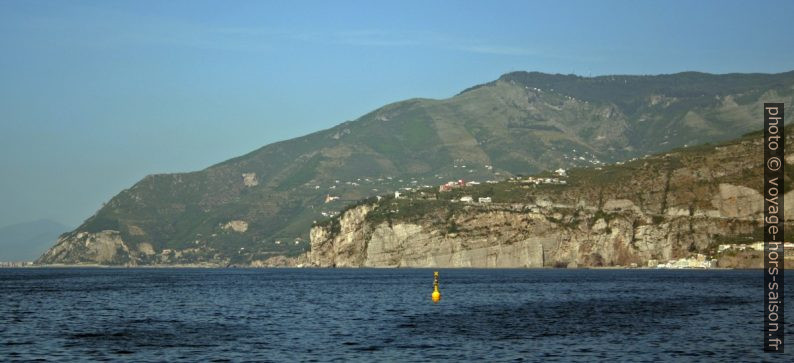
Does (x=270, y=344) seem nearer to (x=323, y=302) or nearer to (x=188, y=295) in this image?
(x=323, y=302)

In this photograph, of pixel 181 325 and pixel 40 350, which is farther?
pixel 181 325

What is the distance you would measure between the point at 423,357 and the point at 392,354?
2.64 m

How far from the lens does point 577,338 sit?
84.6 meters

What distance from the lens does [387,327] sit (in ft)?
313

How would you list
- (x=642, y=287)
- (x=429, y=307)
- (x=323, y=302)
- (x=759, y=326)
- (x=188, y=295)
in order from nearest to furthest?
(x=759, y=326) < (x=429, y=307) < (x=323, y=302) < (x=188, y=295) < (x=642, y=287)

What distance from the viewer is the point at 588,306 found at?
124 meters

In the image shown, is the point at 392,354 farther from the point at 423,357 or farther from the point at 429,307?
the point at 429,307

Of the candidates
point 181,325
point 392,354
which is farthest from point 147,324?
point 392,354

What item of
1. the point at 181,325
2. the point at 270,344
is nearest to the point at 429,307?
the point at 181,325

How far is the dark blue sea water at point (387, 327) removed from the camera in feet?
245

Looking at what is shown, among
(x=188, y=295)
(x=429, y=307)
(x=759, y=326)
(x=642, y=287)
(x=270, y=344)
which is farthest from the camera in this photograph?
(x=642, y=287)

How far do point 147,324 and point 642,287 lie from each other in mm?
100466

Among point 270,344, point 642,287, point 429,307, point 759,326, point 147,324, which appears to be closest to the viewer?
point 270,344

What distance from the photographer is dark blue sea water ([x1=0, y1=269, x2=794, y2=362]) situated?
7462 cm
